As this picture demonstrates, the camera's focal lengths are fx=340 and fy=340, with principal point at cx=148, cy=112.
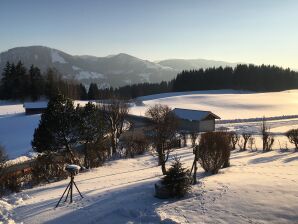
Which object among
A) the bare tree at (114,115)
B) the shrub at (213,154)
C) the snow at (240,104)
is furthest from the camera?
the snow at (240,104)

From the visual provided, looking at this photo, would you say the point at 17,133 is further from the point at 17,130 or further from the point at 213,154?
the point at 213,154

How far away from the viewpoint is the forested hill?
116 metres

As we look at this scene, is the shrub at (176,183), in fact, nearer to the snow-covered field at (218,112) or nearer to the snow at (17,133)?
the snow-covered field at (218,112)

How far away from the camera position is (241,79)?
11631 centimetres

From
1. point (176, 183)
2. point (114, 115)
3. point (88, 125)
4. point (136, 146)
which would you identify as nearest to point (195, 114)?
point (114, 115)

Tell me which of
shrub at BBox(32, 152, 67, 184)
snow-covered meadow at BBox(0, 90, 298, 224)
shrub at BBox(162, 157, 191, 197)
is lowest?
shrub at BBox(32, 152, 67, 184)

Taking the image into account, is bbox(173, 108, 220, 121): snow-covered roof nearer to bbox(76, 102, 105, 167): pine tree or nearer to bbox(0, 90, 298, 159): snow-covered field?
bbox(0, 90, 298, 159): snow-covered field

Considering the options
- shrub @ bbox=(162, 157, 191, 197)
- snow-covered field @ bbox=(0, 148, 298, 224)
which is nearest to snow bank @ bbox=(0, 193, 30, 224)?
snow-covered field @ bbox=(0, 148, 298, 224)

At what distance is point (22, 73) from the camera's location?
281 feet

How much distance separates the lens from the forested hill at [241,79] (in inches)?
4577

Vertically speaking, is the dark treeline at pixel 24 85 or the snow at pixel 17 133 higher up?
the dark treeline at pixel 24 85

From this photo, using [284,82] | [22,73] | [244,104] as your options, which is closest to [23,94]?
[22,73]

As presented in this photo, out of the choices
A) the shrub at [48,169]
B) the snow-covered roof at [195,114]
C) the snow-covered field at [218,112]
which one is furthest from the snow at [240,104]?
the shrub at [48,169]

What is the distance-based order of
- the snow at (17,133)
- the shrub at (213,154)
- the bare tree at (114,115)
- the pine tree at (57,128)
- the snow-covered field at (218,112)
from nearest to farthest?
the shrub at (213,154) → the pine tree at (57,128) → the bare tree at (114,115) → the snow at (17,133) → the snow-covered field at (218,112)
